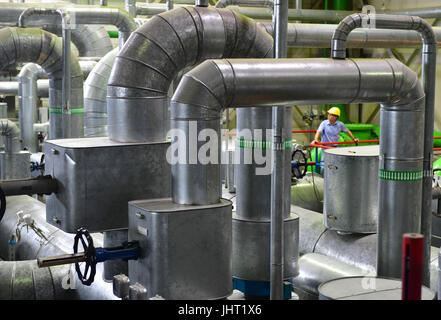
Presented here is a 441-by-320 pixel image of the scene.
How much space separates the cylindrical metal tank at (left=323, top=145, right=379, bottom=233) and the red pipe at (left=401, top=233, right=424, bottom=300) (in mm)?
3354

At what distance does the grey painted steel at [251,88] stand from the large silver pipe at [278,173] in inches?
9.1

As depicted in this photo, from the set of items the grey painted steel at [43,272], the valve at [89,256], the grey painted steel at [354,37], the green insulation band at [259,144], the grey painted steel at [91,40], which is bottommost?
the grey painted steel at [43,272]

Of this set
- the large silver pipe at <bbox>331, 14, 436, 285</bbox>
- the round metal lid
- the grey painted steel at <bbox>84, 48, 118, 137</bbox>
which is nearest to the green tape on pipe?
the grey painted steel at <bbox>84, 48, 118, 137</bbox>

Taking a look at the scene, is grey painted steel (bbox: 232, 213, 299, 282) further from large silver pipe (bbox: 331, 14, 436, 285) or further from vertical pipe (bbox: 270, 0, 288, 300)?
large silver pipe (bbox: 331, 14, 436, 285)

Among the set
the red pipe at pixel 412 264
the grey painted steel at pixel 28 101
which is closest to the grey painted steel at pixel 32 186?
the red pipe at pixel 412 264

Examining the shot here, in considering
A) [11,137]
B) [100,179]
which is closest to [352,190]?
[100,179]

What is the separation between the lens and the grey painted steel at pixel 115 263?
196 inches

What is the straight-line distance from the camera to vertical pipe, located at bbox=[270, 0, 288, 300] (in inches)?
171

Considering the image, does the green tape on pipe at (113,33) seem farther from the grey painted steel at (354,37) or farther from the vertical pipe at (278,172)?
the vertical pipe at (278,172)

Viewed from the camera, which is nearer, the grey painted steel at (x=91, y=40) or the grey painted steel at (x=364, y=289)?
the grey painted steel at (x=364, y=289)

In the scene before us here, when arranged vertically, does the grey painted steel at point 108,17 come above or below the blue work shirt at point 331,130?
above

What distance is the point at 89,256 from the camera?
13.5 feet
